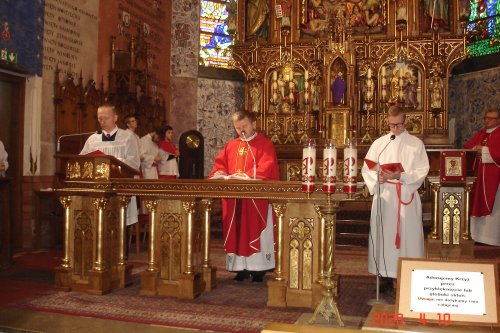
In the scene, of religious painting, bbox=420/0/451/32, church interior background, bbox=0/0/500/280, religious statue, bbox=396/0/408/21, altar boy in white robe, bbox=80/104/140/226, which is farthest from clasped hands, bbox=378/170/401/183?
religious painting, bbox=420/0/451/32

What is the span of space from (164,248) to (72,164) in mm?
1411

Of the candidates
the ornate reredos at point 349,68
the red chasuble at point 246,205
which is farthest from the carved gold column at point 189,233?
the ornate reredos at point 349,68

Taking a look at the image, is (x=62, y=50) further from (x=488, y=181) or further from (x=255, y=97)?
(x=488, y=181)

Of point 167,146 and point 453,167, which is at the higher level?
point 167,146

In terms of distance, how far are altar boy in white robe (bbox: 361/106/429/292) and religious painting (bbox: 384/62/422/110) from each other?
7.66m

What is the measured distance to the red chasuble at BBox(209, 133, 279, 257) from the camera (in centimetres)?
616

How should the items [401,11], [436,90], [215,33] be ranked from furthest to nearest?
[215,33] < [401,11] < [436,90]

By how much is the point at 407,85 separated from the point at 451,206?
5627 millimetres

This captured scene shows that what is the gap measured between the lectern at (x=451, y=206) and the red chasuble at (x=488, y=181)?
857 mm

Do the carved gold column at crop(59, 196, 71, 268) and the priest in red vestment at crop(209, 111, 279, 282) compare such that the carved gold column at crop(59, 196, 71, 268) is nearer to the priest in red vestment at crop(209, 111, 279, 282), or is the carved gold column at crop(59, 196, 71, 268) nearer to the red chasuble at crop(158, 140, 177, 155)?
the priest in red vestment at crop(209, 111, 279, 282)

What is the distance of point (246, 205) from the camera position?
627 centimetres

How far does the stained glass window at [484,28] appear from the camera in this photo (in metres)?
14.0

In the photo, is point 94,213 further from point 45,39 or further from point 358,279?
point 45,39

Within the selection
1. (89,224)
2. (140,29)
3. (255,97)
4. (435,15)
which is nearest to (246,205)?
(89,224)
